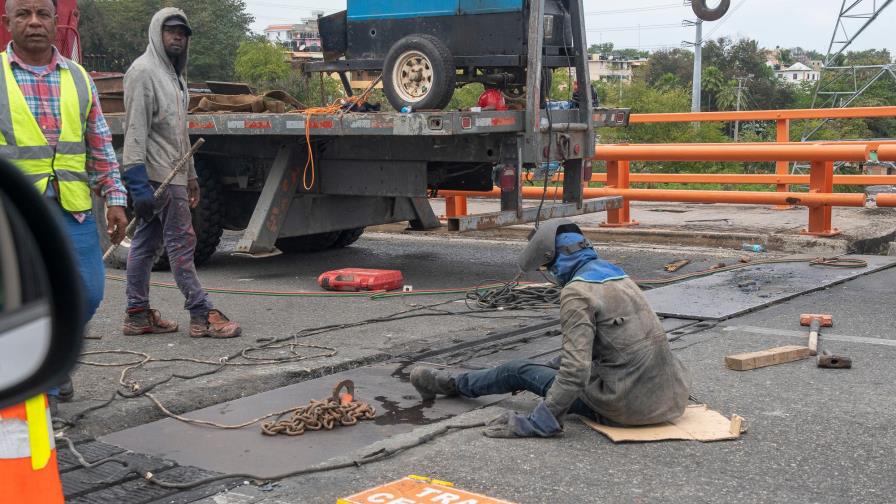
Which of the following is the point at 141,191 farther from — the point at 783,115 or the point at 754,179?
the point at 783,115

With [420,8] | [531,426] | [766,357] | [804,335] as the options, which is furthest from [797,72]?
[531,426]

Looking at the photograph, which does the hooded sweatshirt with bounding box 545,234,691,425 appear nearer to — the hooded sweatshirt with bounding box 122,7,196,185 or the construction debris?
the hooded sweatshirt with bounding box 122,7,196,185

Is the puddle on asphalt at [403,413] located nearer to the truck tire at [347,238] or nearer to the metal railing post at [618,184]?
the truck tire at [347,238]

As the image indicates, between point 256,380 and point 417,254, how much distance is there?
17.6 ft

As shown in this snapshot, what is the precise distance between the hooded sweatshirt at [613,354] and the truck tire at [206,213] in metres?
5.50

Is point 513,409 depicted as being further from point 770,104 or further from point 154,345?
point 770,104

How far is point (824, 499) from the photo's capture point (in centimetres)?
391

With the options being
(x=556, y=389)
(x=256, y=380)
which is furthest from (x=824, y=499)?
(x=256, y=380)

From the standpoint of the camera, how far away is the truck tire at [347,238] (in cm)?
1117

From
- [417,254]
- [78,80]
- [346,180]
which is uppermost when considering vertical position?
[78,80]

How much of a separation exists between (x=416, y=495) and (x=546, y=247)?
4.63ft

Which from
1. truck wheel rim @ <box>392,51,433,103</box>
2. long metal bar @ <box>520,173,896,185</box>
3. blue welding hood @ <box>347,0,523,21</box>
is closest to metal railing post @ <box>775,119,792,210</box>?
long metal bar @ <box>520,173,896,185</box>

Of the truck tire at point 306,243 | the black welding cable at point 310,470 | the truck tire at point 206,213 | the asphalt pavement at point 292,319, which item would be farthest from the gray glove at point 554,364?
the truck tire at point 306,243

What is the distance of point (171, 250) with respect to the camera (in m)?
6.66
